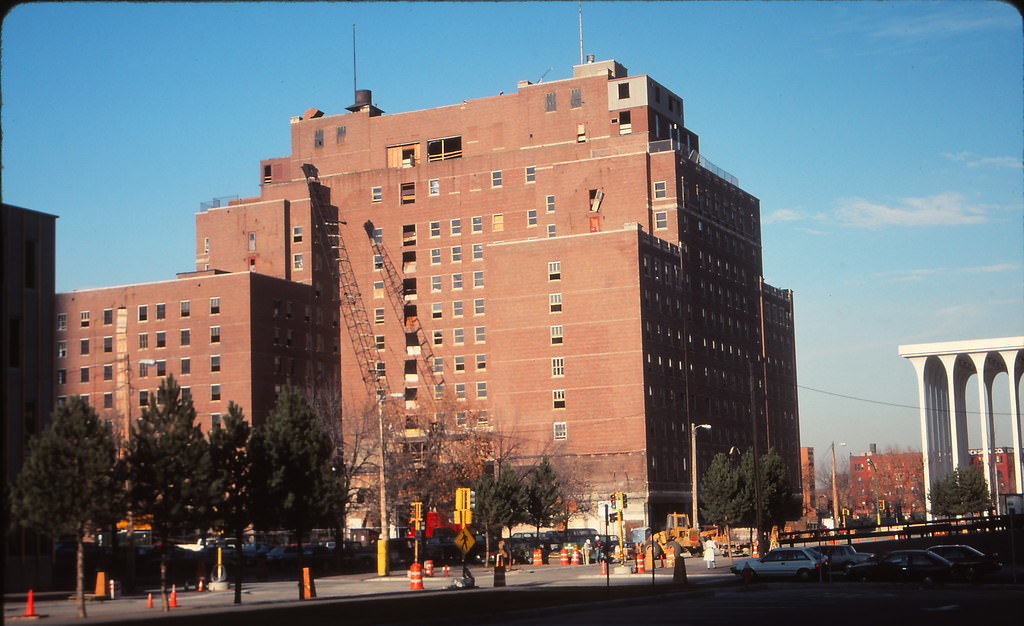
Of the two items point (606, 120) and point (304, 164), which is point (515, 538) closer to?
point (606, 120)

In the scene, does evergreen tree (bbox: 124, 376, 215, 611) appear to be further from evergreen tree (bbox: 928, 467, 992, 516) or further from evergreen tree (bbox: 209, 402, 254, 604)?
evergreen tree (bbox: 928, 467, 992, 516)

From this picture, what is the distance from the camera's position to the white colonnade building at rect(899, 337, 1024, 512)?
482 feet

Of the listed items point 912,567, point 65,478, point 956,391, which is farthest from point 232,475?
point 956,391

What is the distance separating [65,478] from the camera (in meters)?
36.2

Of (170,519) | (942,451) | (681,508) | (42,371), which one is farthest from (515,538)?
(942,451)

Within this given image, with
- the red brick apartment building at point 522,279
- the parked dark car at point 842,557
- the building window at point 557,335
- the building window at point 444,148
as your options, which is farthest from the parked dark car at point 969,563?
the building window at point 444,148

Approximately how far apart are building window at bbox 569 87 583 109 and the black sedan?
91.7m

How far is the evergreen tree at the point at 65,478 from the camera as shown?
36031 mm

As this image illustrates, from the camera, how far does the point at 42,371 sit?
53656 mm

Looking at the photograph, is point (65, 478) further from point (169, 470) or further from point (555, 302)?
point (555, 302)

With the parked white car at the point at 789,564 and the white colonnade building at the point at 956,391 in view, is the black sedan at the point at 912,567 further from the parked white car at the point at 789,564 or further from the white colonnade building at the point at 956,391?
the white colonnade building at the point at 956,391

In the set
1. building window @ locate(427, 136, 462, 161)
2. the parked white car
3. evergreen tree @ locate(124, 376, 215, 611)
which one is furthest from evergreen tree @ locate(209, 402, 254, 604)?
building window @ locate(427, 136, 462, 161)

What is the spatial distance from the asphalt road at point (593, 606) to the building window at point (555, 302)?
70.5 m

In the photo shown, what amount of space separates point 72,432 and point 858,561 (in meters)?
37.3
